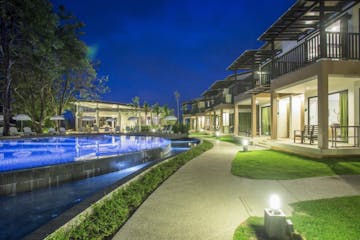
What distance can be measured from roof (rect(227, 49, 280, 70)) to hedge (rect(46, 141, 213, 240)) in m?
14.0

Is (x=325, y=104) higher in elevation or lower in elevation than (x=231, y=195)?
higher

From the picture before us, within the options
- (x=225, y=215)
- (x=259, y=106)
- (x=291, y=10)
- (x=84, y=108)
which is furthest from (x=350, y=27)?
(x=84, y=108)

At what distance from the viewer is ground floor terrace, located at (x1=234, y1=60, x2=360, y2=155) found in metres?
9.89

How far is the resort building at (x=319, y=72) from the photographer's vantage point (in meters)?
9.97

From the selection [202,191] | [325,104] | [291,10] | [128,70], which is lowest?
[202,191]

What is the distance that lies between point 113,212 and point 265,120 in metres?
20.9

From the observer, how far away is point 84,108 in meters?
43.2

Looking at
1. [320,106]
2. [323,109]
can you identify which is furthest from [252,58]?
[323,109]

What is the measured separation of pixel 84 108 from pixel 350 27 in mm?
40012

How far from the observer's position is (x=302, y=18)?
39.5ft

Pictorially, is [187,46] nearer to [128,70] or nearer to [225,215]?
[128,70]

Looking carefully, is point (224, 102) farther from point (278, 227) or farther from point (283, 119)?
point (278, 227)

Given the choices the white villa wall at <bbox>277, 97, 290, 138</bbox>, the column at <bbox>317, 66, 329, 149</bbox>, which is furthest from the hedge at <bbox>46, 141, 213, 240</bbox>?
the white villa wall at <bbox>277, 97, 290, 138</bbox>

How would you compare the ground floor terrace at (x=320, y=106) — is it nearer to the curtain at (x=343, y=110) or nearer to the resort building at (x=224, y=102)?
the curtain at (x=343, y=110)
